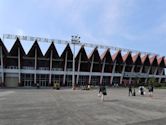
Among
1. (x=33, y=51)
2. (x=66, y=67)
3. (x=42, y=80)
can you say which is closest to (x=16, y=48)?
(x=33, y=51)

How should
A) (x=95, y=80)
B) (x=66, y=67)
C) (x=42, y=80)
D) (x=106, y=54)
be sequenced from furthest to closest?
(x=106, y=54) → (x=95, y=80) → (x=66, y=67) → (x=42, y=80)

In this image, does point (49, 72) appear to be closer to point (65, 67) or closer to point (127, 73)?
point (65, 67)

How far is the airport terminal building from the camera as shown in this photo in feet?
194

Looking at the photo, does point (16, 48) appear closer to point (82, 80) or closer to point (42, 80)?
point (42, 80)

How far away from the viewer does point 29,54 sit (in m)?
61.1

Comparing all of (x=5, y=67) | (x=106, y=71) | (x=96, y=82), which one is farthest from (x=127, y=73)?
(x=5, y=67)

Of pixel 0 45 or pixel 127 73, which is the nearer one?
pixel 0 45

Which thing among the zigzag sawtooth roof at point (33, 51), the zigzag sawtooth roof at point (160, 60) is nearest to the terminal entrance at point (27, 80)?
the zigzag sawtooth roof at point (33, 51)

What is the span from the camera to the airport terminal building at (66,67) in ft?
194

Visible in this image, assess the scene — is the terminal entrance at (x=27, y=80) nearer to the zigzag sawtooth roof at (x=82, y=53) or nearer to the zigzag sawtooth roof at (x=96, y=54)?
the zigzag sawtooth roof at (x=82, y=53)

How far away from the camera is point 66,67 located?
65562 mm

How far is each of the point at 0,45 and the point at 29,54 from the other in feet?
26.9

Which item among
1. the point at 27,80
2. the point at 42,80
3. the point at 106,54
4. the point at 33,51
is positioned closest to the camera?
the point at 27,80

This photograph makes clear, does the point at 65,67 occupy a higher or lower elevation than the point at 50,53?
lower
